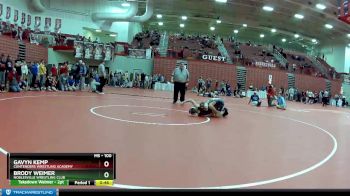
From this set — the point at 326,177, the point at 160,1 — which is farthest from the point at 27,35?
the point at 326,177

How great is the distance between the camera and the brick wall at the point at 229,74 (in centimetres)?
3100

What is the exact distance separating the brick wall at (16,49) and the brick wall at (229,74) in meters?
9.60

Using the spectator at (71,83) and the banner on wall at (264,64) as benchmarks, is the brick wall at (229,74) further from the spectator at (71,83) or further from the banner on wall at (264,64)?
the spectator at (71,83)

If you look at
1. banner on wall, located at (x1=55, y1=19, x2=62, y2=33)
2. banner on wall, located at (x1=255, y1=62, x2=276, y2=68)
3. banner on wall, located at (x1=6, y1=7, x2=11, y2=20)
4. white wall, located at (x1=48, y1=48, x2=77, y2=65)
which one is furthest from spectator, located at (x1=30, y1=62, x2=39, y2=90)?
banner on wall, located at (x1=255, y1=62, x2=276, y2=68)

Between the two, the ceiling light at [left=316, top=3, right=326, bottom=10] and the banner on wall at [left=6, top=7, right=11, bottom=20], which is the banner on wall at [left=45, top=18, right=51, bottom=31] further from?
the ceiling light at [left=316, top=3, right=326, bottom=10]

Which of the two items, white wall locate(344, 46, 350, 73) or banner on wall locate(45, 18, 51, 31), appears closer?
banner on wall locate(45, 18, 51, 31)

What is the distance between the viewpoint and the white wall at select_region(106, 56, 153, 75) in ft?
97.1

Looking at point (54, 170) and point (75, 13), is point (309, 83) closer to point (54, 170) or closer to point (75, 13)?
point (75, 13)

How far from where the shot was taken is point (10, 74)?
527 inches

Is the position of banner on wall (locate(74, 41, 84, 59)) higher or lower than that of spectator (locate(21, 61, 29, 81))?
higher

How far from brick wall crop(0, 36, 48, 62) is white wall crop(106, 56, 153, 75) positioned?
19.1 feet

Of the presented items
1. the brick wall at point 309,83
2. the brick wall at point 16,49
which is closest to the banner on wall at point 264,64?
the brick wall at point 309,83

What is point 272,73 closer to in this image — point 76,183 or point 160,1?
point 160,1

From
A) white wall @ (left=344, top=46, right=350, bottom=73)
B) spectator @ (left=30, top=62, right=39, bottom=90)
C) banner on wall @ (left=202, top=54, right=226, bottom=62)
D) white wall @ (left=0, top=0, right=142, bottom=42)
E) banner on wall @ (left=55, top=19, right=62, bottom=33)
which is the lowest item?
spectator @ (left=30, top=62, right=39, bottom=90)
